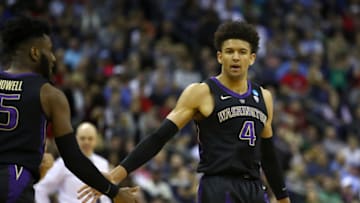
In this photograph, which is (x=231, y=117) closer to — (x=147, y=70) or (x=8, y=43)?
(x=8, y=43)

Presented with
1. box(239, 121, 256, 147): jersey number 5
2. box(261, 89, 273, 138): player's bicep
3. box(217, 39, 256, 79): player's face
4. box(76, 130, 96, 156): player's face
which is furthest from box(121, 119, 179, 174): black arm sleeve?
box(76, 130, 96, 156): player's face

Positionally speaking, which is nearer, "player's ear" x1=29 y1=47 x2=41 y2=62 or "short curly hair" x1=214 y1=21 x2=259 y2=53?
"player's ear" x1=29 y1=47 x2=41 y2=62

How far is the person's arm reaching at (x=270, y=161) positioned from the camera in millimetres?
8219

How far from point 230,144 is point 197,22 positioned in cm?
1374

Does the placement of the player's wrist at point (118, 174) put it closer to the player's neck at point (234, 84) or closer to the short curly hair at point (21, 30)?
the player's neck at point (234, 84)

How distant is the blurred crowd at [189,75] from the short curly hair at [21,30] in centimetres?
602

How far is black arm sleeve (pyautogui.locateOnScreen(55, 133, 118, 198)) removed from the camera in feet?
22.0

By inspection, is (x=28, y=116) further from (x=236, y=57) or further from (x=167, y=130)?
(x=236, y=57)

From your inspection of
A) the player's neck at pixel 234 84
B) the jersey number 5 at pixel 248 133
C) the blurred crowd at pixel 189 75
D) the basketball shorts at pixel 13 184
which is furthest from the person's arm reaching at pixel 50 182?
the basketball shorts at pixel 13 184

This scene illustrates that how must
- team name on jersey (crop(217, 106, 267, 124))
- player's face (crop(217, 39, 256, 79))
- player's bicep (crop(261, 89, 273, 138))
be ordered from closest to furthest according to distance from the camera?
team name on jersey (crop(217, 106, 267, 124)), player's face (crop(217, 39, 256, 79)), player's bicep (crop(261, 89, 273, 138))

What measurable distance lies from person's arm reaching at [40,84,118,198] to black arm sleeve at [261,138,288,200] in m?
1.92

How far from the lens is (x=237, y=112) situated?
7863 millimetres

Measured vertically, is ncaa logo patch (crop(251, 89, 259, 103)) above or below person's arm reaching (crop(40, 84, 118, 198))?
above

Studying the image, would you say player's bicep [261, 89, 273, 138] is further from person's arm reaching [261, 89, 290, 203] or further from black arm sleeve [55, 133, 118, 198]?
black arm sleeve [55, 133, 118, 198]
